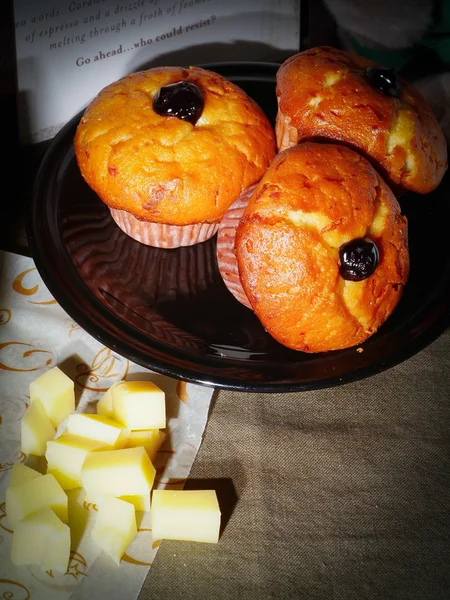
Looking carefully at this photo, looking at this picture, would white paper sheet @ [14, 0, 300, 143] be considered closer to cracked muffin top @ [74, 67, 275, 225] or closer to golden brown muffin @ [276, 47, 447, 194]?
cracked muffin top @ [74, 67, 275, 225]

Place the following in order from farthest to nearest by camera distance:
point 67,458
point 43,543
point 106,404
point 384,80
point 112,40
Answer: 1. point 112,40
2. point 384,80
3. point 106,404
4. point 67,458
5. point 43,543

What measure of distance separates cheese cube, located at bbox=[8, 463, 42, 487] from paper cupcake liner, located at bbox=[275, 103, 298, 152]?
1.01m

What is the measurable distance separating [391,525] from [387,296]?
0.51 metres

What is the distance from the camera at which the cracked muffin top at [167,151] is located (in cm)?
141

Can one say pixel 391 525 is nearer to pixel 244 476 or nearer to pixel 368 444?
pixel 368 444

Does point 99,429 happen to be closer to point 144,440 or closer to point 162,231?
point 144,440

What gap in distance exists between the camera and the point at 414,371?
62.5 inches

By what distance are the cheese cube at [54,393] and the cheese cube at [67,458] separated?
0.29 feet

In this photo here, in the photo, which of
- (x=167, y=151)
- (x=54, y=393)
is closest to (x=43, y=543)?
(x=54, y=393)

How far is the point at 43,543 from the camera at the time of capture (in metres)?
1.15

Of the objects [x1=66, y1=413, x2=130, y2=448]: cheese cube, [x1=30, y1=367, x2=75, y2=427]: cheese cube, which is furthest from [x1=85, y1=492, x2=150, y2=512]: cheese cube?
[x1=30, y1=367, x2=75, y2=427]: cheese cube

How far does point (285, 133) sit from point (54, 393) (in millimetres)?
879

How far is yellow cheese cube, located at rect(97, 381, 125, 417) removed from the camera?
1.37 metres

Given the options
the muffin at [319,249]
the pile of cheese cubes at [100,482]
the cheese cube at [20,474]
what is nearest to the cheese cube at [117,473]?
the pile of cheese cubes at [100,482]
